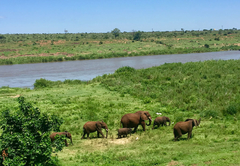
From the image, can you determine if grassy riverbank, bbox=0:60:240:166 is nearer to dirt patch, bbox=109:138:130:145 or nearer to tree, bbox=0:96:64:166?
dirt patch, bbox=109:138:130:145

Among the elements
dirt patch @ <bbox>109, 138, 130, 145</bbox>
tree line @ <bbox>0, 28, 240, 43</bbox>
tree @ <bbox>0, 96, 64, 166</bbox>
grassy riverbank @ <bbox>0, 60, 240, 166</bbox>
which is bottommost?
dirt patch @ <bbox>109, 138, 130, 145</bbox>

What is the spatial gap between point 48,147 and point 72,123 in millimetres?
7621

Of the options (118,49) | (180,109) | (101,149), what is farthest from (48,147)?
(118,49)

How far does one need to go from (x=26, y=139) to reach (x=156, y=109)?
11.4 m

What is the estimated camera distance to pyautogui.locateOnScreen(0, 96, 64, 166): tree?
797 cm

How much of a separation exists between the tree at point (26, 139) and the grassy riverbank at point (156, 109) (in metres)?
1.39

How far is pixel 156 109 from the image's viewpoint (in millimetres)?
18078

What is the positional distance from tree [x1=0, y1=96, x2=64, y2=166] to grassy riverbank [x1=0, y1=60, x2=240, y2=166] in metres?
1.39

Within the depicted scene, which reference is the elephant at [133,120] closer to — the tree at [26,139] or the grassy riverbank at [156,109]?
the grassy riverbank at [156,109]

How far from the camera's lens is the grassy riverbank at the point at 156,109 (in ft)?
32.4

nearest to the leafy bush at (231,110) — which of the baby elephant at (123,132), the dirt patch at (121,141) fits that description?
the baby elephant at (123,132)

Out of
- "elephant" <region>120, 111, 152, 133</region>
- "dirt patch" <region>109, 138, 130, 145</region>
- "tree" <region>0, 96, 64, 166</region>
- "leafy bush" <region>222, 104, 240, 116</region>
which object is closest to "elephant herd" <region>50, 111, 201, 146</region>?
"elephant" <region>120, 111, 152, 133</region>

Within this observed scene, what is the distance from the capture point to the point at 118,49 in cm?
8175

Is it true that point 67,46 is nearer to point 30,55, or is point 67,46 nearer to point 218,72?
point 30,55
